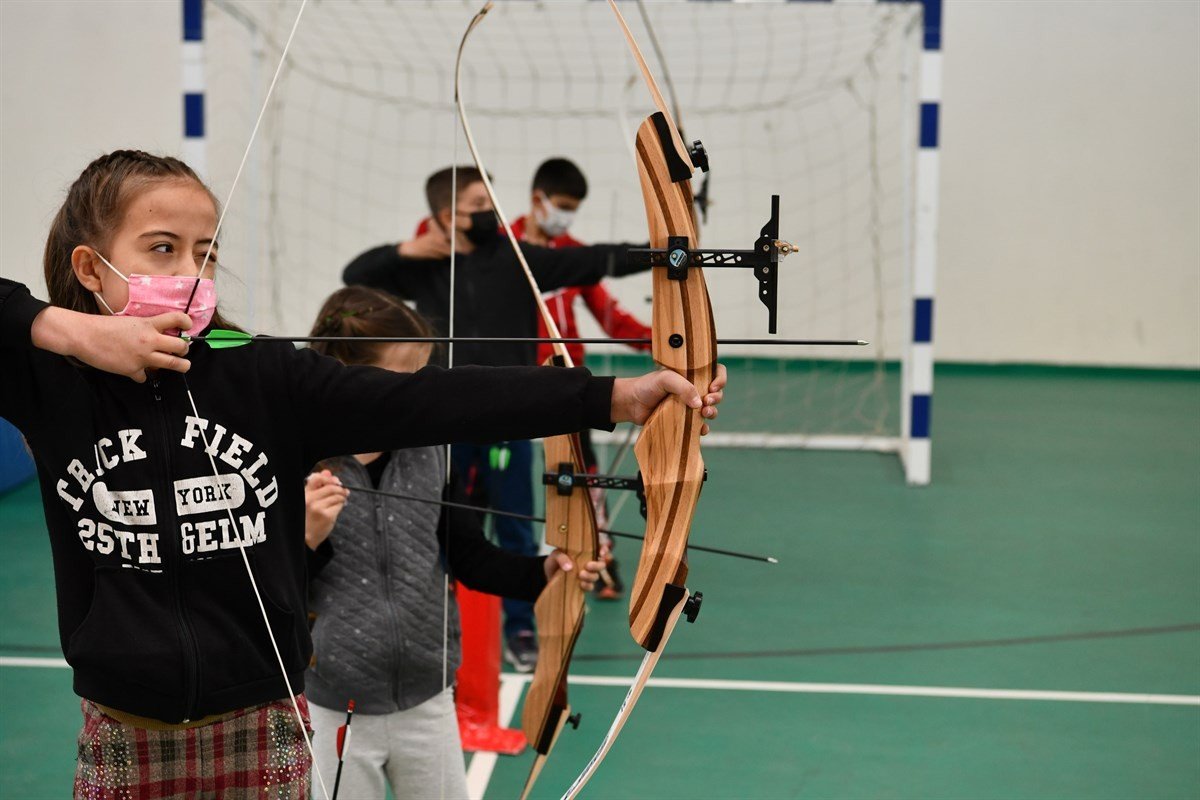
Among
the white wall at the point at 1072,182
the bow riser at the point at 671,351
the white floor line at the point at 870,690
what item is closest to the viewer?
the bow riser at the point at 671,351

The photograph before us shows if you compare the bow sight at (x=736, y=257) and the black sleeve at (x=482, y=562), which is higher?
the bow sight at (x=736, y=257)

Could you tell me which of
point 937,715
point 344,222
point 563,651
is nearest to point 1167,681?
point 937,715

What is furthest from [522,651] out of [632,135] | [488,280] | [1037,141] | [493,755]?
[1037,141]

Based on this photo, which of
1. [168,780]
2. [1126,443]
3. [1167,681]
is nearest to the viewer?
[168,780]

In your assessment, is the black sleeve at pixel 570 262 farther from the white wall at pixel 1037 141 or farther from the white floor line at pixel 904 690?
the white wall at pixel 1037 141

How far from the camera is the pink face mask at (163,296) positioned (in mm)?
1145

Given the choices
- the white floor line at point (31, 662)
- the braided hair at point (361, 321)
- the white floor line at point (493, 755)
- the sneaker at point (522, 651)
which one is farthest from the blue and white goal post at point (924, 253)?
the braided hair at point (361, 321)

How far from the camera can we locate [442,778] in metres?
1.71

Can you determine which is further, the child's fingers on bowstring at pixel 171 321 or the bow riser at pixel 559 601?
the bow riser at pixel 559 601

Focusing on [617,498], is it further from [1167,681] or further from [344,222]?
[344,222]

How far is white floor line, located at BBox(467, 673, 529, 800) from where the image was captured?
7.84ft

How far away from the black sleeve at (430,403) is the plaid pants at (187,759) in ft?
0.86

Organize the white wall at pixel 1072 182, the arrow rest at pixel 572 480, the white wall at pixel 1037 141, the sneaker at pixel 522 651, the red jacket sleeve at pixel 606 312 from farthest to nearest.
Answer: the white wall at pixel 1072 182, the white wall at pixel 1037 141, the red jacket sleeve at pixel 606 312, the sneaker at pixel 522 651, the arrow rest at pixel 572 480

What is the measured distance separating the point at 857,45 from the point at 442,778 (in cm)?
588
